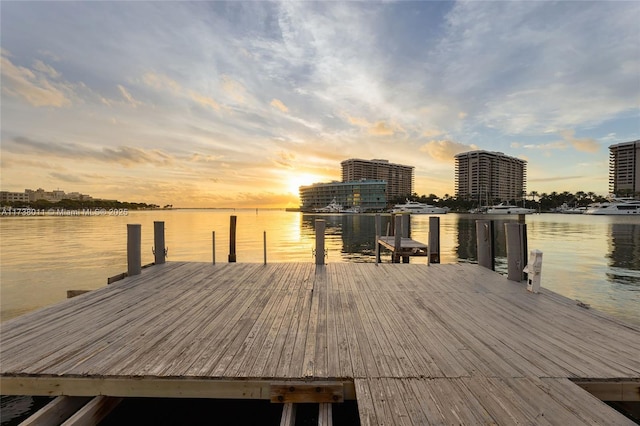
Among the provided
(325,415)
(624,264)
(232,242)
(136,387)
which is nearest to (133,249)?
(232,242)

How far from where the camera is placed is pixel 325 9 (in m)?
18.1

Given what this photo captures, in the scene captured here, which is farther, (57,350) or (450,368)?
(57,350)

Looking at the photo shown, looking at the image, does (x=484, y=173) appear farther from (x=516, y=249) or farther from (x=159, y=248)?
(x=159, y=248)

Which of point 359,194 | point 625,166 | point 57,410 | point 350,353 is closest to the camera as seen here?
point 57,410

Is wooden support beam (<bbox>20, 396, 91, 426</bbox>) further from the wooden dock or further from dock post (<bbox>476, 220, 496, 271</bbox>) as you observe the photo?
dock post (<bbox>476, 220, 496, 271</bbox>)

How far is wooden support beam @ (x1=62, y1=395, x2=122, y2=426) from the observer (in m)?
2.90

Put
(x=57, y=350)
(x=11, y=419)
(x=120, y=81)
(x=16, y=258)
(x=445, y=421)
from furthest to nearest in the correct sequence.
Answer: (x=120, y=81)
(x=16, y=258)
(x=11, y=419)
(x=57, y=350)
(x=445, y=421)

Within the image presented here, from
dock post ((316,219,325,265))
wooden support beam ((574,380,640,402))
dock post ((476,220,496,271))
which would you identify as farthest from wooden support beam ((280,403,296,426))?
dock post ((476,220,496,271))

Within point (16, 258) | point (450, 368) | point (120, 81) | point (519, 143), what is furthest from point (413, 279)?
point (519, 143)

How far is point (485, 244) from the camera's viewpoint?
9.59 meters

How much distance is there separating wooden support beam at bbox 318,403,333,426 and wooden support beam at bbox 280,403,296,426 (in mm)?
290

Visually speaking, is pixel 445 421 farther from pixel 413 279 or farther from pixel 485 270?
pixel 485 270

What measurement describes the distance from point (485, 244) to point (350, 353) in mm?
8134

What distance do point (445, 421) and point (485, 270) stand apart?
809 cm
